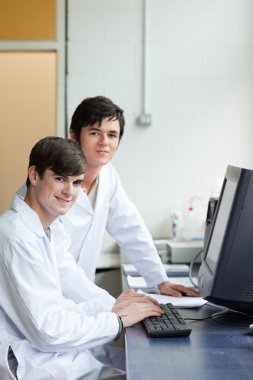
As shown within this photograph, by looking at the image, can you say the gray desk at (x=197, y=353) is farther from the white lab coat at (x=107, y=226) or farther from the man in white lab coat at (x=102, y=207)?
the white lab coat at (x=107, y=226)

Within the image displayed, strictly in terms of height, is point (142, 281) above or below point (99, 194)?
below

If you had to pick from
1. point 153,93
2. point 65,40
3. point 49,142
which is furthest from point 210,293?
point 65,40

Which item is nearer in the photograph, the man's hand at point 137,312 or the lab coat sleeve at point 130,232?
the man's hand at point 137,312

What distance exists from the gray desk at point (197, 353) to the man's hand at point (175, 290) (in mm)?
339

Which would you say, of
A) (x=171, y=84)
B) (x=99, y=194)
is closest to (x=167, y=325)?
(x=99, y=194)

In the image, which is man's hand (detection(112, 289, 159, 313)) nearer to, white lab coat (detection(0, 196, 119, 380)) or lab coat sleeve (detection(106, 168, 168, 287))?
white lab coat (detection(0, 196, 119, 380))

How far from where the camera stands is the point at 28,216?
1.61m

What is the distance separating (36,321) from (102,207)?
106cm

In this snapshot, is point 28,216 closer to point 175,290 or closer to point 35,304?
point 35,304

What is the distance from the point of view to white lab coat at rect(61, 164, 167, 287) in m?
2.38

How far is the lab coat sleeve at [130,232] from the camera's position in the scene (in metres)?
2.39

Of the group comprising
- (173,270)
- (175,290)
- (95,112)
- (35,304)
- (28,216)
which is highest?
(95,112)

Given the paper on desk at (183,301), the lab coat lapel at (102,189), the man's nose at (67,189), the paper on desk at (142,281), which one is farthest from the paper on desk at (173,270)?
the man's nose at (67,189)

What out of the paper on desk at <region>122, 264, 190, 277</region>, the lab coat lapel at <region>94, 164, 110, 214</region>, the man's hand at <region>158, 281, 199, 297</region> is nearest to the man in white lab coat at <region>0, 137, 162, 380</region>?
the man's hand at <region>158, 281, 199, 297</region>
